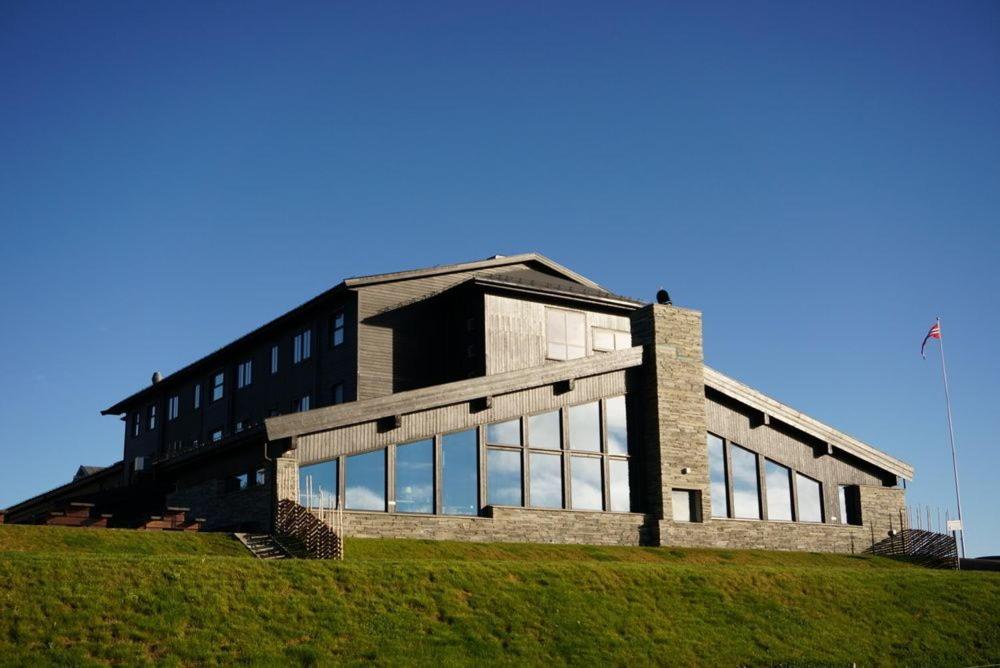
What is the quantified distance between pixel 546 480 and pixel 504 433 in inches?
78.5

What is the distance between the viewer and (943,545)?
39.4 metres

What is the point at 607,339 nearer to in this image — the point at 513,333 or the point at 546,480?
the point at 513,333

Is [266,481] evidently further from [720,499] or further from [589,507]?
[720,499]

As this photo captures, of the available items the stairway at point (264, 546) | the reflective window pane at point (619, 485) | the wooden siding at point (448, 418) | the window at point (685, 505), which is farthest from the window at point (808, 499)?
the stairway at point (264, 546)

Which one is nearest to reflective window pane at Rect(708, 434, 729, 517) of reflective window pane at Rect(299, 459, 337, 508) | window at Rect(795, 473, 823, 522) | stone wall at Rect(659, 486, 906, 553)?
stone wall at Rect(659, 486, 906, 553)

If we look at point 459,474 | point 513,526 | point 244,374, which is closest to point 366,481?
point 459,474

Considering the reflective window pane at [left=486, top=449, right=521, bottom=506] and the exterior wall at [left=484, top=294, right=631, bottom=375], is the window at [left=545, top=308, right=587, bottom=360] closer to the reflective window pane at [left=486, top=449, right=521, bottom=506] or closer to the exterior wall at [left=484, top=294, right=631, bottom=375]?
the exterior wall at [left=484, top=294, right=631, bottom=375]

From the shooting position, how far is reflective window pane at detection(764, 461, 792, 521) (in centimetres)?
3866

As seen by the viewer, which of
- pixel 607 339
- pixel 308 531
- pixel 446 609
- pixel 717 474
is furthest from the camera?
pixel 607 339

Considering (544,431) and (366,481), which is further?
(544,431)

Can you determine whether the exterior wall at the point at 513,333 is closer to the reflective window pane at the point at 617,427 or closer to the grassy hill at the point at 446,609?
the reflective window pane at the point at 617,427

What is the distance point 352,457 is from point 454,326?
10508mm

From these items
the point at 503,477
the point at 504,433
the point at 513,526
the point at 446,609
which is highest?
the point at 504,433

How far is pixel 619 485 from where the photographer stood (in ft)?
119
